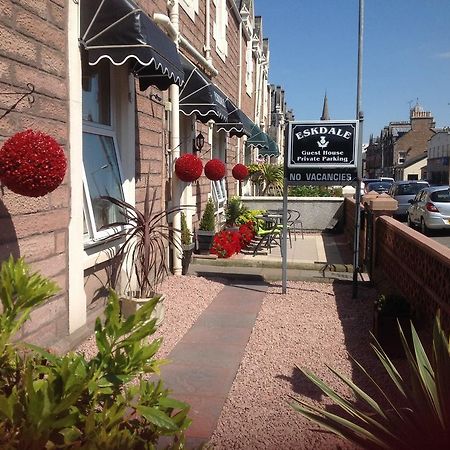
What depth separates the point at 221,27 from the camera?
41.5 ft

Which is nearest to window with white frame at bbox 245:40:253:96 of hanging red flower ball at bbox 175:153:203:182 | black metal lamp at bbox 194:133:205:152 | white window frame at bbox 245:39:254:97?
white window frame at bbox 245:39:254:97

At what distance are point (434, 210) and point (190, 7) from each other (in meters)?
10.7

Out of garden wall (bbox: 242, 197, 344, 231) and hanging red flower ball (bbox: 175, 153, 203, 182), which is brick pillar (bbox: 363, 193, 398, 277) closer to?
hanging red flower ball (bbox: 175, 153, 203, 182)

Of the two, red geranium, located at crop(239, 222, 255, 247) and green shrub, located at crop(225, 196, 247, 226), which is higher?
green shrub, located at crop(225, 196, 247, 226)

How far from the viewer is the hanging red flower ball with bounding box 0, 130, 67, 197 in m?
3.04

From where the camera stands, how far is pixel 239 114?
10812 millimetres

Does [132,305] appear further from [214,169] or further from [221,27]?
[221,27]

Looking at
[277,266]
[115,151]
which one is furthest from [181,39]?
[277,266]

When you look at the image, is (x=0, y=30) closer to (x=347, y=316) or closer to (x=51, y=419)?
(x=51, y=419)

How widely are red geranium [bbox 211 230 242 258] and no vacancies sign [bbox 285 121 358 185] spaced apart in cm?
306

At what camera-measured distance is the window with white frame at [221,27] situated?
12.2 m

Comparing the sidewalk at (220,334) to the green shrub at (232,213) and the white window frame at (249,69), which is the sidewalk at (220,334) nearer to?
the green shrub at (232,213)

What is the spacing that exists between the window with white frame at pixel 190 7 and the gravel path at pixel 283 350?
4576 millimetres

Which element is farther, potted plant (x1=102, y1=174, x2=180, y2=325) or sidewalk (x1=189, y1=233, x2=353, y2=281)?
sidewalk (x1=189, y1=233, x2=353, y2=281)
